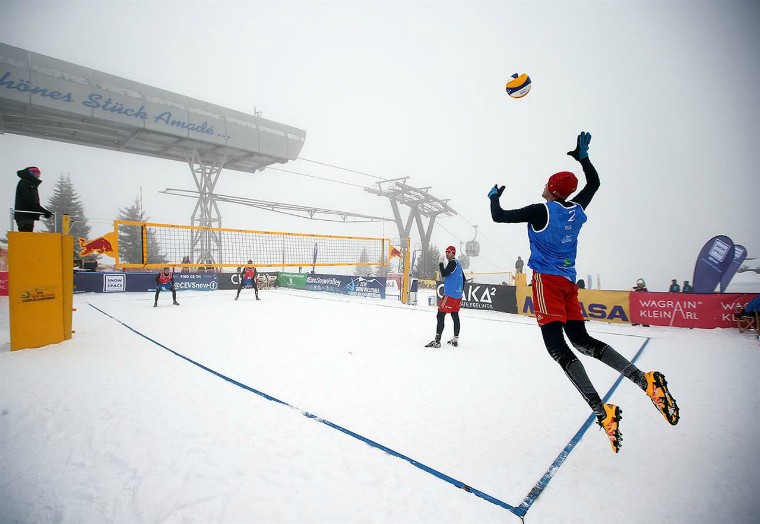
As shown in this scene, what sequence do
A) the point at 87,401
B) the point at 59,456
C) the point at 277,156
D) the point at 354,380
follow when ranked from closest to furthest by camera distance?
the point at 59,456, the point at 87,401, the point at 354,380, the point at 277,156

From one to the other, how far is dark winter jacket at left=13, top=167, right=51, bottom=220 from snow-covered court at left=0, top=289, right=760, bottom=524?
6.71 feet

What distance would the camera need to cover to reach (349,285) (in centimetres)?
1653

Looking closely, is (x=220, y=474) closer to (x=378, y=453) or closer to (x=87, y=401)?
(x=378, y=453)

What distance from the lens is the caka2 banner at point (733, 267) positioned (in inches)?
465

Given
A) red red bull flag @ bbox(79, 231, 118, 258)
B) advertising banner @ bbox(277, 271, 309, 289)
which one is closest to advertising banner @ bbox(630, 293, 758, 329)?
red red bull flag @ bbox(79, 231, 118, 258)

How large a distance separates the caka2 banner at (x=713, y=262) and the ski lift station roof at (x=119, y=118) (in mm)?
21936

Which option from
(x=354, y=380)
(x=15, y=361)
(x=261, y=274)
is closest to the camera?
(x=354, y=380)

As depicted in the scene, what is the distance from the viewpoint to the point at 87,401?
2891mm

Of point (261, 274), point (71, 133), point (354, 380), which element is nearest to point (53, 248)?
point (354, 380)

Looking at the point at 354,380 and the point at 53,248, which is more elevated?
the point at 53,248

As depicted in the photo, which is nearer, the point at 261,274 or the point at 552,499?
the point at 552,499

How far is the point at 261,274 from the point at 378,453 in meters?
18.6

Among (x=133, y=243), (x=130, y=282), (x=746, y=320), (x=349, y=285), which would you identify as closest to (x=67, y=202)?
(x=133, y=243)

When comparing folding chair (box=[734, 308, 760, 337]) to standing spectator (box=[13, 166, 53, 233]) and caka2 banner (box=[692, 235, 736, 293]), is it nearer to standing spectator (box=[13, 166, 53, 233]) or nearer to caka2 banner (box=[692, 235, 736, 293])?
caka2 banner (box=[692, 235, 736, 293])
